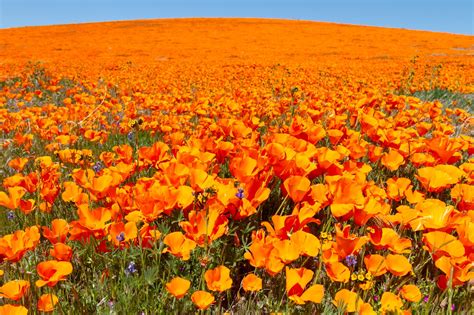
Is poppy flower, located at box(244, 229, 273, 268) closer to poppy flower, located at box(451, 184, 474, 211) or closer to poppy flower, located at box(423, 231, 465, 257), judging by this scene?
poppy flower, located at box(423, 231, 465, 257)

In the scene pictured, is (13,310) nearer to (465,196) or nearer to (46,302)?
(46,302)

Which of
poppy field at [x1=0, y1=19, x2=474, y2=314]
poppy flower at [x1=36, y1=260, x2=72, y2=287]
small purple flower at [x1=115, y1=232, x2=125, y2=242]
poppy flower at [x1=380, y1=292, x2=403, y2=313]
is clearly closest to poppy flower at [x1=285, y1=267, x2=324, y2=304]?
poppy field at [x1=0, y1=19, x2=474, y2=314]

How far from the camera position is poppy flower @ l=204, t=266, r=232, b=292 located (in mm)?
1389

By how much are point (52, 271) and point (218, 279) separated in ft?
1.79

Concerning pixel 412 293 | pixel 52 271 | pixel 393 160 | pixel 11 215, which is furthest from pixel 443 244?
pixel 11 215

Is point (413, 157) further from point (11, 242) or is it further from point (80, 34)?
point (80, 34)

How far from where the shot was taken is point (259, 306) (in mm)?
1559

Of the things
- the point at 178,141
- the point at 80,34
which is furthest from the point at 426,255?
the point at 80,34

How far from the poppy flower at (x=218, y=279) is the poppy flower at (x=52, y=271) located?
44 centimetres

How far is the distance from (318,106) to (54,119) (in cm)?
242

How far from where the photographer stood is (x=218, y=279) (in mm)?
1425

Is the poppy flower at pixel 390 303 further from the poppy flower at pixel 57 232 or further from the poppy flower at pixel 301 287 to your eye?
the poppy flower at pixel 57 232

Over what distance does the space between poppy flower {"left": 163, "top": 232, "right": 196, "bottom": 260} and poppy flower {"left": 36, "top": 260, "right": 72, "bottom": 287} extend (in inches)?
12.9

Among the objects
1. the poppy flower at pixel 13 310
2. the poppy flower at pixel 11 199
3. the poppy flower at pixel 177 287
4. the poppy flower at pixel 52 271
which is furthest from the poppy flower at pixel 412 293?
the poppy flower at pixel 11 199
